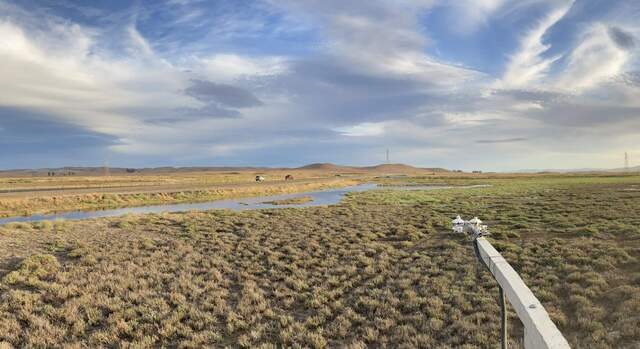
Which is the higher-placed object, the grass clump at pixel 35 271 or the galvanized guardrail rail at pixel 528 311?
the galvanized guardrail rail at pixel 528 311

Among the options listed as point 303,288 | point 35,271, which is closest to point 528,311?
point 303,288

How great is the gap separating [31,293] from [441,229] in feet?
69.3

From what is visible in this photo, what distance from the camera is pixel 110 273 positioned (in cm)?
1355

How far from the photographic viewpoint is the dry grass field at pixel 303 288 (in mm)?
8555

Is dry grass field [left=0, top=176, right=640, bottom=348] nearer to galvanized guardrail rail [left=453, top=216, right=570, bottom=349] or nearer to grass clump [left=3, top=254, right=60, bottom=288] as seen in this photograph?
grass clump [left=3, top=254, right=60, bottom=288]

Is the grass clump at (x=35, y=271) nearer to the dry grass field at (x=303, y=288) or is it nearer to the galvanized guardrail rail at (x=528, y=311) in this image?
the dry grass field at (x=303, y=288)

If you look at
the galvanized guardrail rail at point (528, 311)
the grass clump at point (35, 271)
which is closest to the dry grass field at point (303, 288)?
the grass clump at point (35, 271)

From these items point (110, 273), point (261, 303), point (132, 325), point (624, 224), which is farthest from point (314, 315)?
point (624, 224)

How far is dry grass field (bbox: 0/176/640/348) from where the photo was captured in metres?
8.55

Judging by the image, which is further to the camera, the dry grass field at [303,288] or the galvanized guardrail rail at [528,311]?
the dry grass field at [303,288]

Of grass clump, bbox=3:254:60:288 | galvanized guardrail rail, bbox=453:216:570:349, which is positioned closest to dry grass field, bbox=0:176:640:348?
grass clump, bbox=3:254:60:288

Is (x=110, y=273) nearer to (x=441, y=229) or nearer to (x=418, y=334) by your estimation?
(x=418, y=334)

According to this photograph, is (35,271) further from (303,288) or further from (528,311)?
(528,311)

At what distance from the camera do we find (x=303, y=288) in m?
12.3
